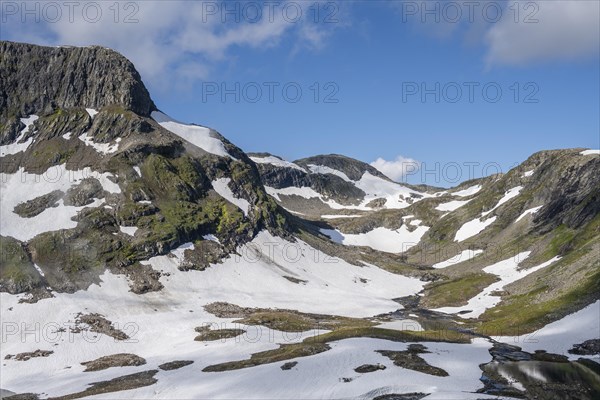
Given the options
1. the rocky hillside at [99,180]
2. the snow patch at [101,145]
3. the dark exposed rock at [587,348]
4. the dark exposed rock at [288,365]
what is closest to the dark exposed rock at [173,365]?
the dark exposed rock at [288,365]

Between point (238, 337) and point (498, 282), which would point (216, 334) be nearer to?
point (238, 337)

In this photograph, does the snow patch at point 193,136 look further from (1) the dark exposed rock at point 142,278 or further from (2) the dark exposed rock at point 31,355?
(2) the dark exposed rock at point 31,355

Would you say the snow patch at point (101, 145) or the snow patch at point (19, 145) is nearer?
the snow patch at point (19, 145)

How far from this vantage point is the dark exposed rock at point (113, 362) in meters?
81.2

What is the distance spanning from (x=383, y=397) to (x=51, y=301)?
78.5 m

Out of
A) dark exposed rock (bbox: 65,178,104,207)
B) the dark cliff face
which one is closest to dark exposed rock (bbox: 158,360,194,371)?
dark exposed rock (bbox: 65,178,104,207)

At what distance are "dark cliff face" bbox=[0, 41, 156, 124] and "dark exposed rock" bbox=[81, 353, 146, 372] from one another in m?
112

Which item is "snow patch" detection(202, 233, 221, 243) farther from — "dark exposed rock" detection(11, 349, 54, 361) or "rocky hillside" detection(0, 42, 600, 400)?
"dark exposed rock" detection(11, 349, 54, 361)

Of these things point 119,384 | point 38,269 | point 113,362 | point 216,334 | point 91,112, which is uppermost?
point 91,112

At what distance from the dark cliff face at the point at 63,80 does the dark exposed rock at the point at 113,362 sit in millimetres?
112095

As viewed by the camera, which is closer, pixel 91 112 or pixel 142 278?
pixel 142 278

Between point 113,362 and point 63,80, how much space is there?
125 m

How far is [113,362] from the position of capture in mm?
83375

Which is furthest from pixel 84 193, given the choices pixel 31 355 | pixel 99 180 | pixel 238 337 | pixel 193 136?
pixel 238 337
